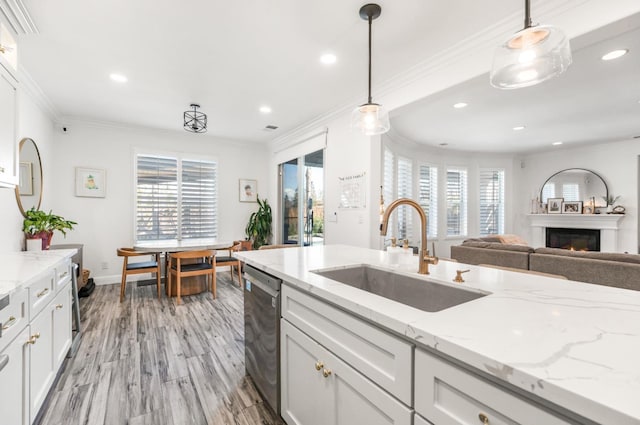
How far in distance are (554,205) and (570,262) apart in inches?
176

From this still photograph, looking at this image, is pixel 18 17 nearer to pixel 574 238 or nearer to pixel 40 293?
pixel 40 293

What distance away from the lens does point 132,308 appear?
3695mm

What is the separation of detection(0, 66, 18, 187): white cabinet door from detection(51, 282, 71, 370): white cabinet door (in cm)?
88

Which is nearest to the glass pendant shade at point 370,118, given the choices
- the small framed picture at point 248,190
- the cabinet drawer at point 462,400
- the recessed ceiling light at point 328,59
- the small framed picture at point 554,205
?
the recessed ceiling light at point 328,59

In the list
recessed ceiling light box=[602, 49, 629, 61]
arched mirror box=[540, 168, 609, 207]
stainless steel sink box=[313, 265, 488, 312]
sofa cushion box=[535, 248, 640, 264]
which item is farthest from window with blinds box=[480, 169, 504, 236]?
stainless steel sink box=[313, 265, 488, 312]

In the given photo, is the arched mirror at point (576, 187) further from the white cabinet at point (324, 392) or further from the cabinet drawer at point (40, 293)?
the cabinet drawer at point (40, 293)

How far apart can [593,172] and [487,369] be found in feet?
25.5

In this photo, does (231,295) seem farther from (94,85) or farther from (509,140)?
(509,140)

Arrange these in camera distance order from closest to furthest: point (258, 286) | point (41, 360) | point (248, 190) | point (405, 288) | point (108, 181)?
point (405, 288), point (41, 360), point (258, 286), point (108, 181), point (248, 190)

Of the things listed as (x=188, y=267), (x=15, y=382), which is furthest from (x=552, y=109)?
(x=15, y=382)

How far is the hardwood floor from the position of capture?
5.90 ft

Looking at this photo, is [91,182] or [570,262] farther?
[91,182]

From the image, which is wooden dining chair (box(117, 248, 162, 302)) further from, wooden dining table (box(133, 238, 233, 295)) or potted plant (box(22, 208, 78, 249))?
potted plant (box(22, 208, 78, 249))

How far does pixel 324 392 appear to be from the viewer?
1270 mm
